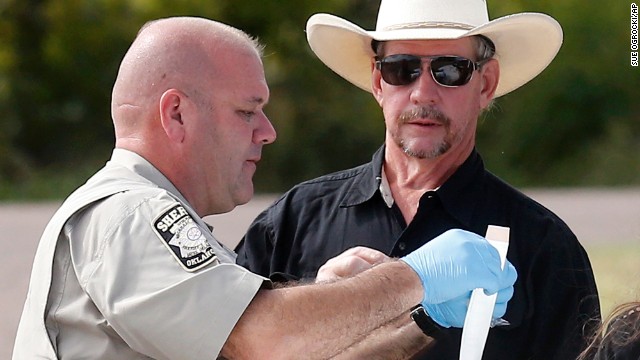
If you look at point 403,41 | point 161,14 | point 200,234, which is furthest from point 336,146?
point 200,234

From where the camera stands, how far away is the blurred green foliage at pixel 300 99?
65.6ft

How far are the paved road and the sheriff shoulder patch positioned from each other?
5414 millimetres

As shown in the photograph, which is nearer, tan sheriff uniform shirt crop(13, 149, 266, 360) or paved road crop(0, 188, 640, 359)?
tan sheriff uniform shirt crop(13, 149, 266, 360)

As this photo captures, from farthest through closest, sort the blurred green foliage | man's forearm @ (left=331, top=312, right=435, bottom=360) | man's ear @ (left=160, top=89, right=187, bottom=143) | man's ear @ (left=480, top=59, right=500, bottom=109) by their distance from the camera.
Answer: the blurred green foliage → man's ear @ (left=480, top=59, right=500, bottom=109) → man's ear @ (left=160, top=89, right=187, bottom=143) → man's forearm @ (left=331, top=312, right=435, bottom=360)

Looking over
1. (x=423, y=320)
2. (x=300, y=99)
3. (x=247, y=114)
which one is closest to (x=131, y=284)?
(x=247, y=114)

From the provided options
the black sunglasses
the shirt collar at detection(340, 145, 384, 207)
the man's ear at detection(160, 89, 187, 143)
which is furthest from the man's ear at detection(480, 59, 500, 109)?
the man's ear at detection(160, 89, 187, 143)

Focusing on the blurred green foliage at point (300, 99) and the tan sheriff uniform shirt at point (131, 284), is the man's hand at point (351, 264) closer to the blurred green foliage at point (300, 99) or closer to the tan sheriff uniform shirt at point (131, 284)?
the tan sheriff uniform shirt at point (131, 284)

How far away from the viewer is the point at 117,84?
9.80 feet

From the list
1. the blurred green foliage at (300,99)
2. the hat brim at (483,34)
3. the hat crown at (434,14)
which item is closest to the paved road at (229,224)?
the blurred green foliage at (300,99)

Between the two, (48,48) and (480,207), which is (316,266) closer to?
(480,207)

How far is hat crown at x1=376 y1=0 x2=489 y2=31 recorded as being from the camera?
3.80 m

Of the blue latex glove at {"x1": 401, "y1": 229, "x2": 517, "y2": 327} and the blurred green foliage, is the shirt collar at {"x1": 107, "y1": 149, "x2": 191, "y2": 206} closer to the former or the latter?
the blue latex glove at {"x1": 401, "y1": 229, "x2": 517, "y2": 327}

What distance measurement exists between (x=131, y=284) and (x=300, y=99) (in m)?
18.0

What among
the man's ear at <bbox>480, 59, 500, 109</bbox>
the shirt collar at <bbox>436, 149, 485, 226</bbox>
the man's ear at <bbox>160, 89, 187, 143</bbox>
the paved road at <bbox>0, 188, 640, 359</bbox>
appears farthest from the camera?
the paved road at <bbox>0, 188, 640, 359</bbox>
